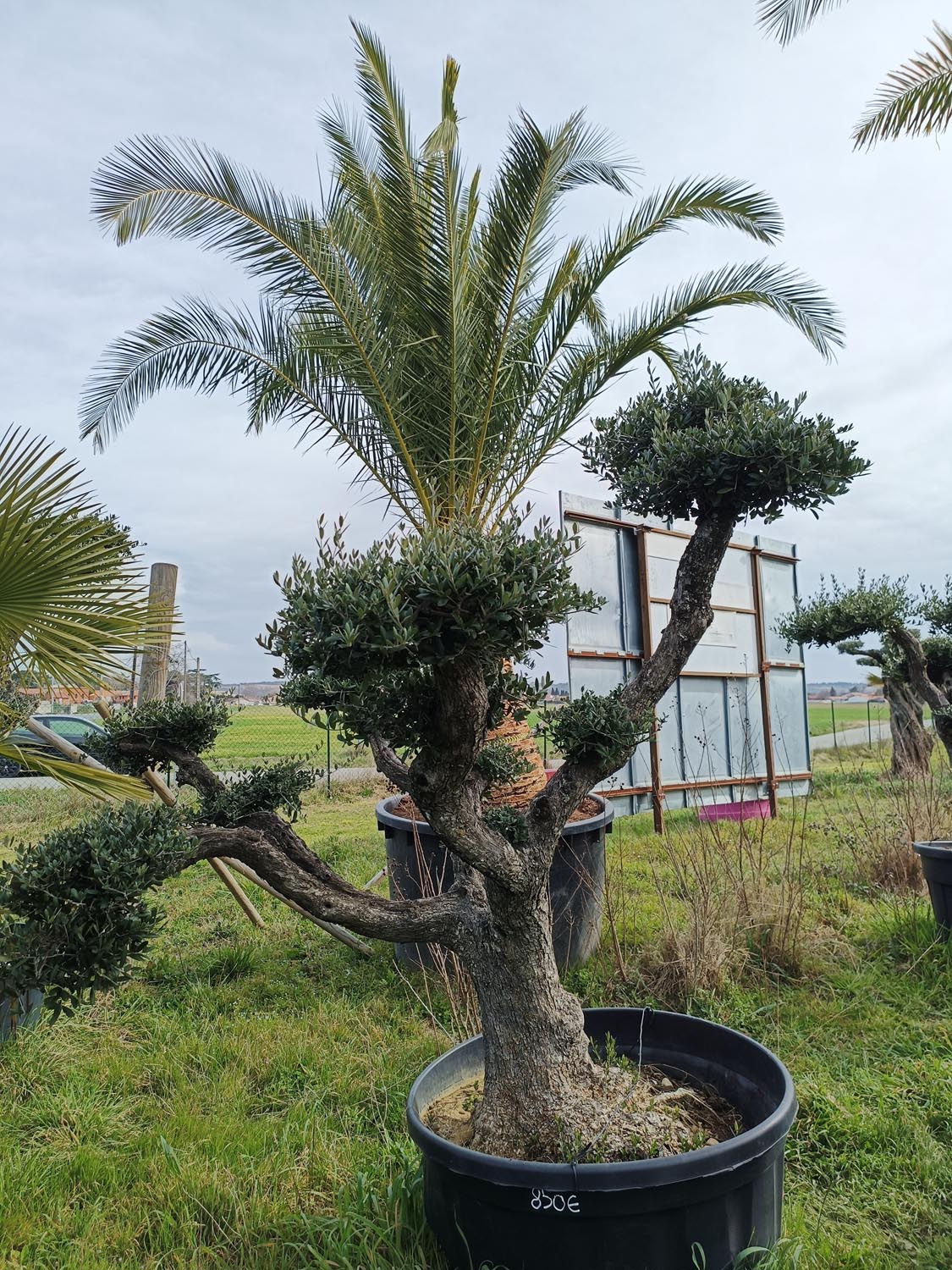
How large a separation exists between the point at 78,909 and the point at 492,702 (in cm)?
116

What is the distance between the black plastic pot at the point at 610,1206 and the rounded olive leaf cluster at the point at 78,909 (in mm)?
793

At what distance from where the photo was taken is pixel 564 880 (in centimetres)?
384

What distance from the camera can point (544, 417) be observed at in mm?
4844

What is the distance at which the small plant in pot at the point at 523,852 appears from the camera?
160 centimetres

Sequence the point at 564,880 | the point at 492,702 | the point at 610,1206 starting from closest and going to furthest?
1. the point at 610,1206
2. the point at 492,702
3. the point at 564,880

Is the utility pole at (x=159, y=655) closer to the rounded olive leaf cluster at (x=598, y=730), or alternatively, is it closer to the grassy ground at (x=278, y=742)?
the rounded olive leaf cluster at (x=598, y=730)

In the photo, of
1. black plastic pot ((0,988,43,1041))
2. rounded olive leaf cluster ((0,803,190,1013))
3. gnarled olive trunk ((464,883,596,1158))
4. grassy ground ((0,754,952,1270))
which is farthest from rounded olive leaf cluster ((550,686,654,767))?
black plastic pot ((0,988,43,1041))

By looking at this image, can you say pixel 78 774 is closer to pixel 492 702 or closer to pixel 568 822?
pixel 492 702

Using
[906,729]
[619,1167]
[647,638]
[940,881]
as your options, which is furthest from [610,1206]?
[906,729]

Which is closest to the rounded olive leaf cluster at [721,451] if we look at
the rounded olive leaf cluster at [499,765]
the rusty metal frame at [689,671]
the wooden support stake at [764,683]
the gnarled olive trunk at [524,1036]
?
the rounded olive leaf cluster at [499,765]

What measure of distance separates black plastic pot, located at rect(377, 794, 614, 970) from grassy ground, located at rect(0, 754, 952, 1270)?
0.42 ft

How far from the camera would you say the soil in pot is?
1.90 meters

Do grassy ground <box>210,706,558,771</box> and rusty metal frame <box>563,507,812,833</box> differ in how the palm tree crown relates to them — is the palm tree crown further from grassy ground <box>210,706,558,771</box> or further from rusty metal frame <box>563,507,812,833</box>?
grassy ground <box>210,706,558,771</box>

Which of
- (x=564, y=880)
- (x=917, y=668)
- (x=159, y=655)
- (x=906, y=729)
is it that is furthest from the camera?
(x=906, y=729)
